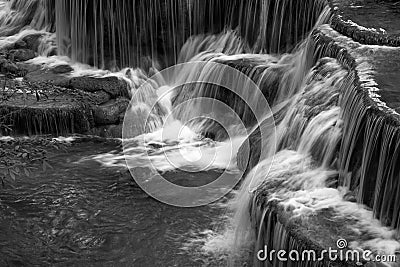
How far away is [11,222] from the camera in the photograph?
7820 mm

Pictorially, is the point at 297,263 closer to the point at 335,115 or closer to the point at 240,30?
the point at 335,115

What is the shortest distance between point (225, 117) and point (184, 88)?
4.08ft

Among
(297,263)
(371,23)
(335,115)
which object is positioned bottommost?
(297,263)

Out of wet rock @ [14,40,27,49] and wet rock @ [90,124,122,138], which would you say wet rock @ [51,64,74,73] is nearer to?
wet rock @ [14,40,27,49]

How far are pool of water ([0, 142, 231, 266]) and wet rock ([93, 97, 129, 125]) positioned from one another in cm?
135

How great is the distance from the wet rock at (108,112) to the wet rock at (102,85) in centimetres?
37

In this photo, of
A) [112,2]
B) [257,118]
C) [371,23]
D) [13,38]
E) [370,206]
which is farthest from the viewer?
[13,38]

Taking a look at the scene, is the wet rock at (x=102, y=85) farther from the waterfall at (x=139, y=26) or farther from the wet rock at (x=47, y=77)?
the waterfall at (x=139, y=26)

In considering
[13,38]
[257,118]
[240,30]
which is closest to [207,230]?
[257,118]

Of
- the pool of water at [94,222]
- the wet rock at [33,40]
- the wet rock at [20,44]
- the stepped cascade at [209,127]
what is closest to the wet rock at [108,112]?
the stepped cascade at [209,127]

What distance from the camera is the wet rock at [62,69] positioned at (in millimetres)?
11848

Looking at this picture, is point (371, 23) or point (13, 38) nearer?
point (371, 23)

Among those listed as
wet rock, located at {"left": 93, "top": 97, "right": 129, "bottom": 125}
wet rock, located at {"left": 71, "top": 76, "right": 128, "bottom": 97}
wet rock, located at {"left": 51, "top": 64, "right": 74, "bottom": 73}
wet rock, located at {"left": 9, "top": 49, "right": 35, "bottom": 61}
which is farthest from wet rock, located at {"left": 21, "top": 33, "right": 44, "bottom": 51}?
wet rock, located at {"left": 93, "top": 97, "right": 129, "bottom": 125}

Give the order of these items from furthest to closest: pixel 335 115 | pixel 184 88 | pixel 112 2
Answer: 1. pixel 112 2
2. pixel 184 88
3. pixel 335 115
